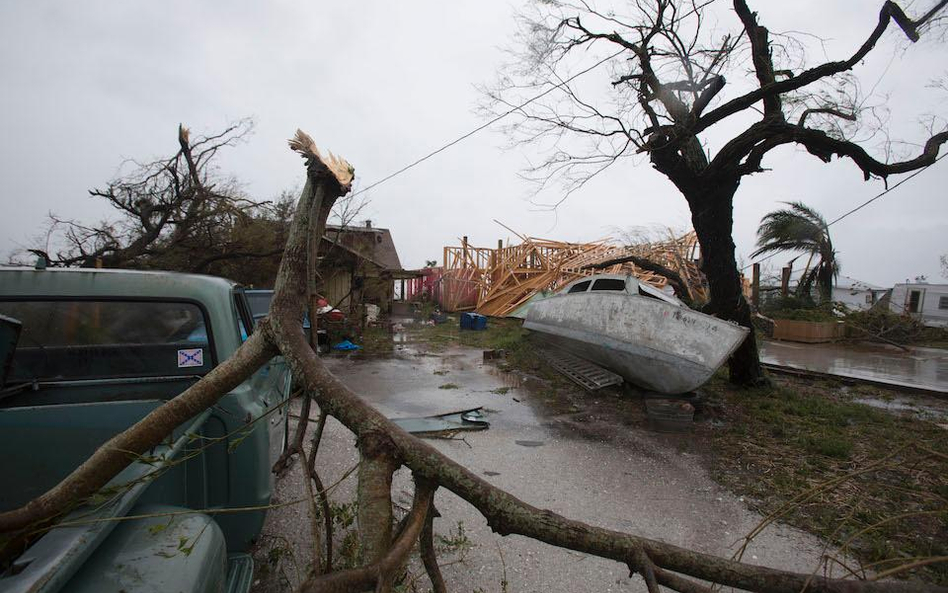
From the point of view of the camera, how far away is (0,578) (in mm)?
1140

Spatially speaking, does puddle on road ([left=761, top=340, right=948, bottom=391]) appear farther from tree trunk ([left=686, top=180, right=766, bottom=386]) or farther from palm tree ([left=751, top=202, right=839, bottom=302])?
palm tree ([left=751, top=202, right=839, bottom=302])

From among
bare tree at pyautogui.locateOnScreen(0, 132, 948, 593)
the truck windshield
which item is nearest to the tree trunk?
bare tree at pyautogui.locateOnScreen(0, 132, 948, 593)

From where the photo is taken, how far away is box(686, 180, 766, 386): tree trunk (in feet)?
25.2

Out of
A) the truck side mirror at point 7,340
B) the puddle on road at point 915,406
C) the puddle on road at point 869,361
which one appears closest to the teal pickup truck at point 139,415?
the truck side mirror at point 7,340

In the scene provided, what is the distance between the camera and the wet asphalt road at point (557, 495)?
9.87 ft

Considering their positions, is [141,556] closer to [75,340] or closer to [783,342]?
[75,340]

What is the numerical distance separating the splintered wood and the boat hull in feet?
29.4

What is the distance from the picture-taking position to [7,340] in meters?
1.88

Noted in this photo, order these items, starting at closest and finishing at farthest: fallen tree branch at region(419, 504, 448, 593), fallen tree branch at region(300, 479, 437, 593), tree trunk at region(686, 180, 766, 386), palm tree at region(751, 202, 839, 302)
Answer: fallen tree branch at region(300, 479, 437, 593) → fallen tree branch at region(419, 504, 448, 593) → tree trunk at region(686, 180, 766, 386) → palm tree at region(751, 202, 839, 302)

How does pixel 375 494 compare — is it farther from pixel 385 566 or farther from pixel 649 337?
pixel 649 337

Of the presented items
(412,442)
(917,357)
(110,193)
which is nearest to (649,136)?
(412,442)

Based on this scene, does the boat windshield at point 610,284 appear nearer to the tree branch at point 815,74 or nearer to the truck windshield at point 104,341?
the tree branch at point 815,74

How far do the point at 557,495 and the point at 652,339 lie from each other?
343cm

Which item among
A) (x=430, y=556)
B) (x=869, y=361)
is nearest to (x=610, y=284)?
(x=869, y=361)
